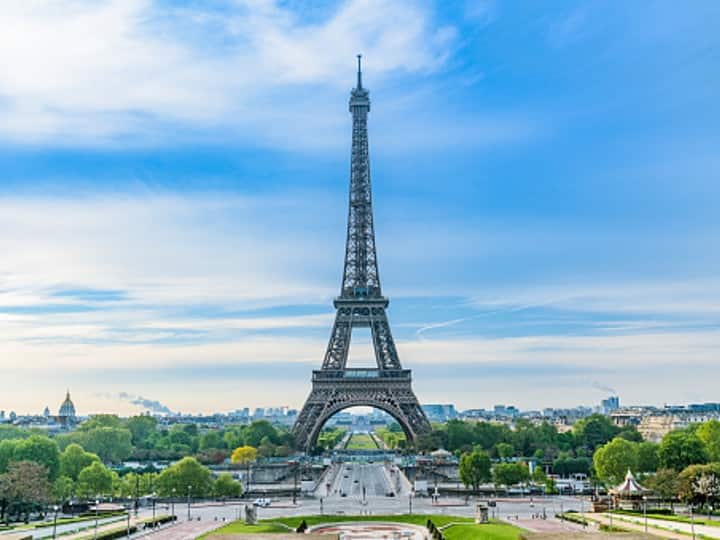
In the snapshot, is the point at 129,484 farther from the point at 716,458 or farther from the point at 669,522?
the point at 716,458

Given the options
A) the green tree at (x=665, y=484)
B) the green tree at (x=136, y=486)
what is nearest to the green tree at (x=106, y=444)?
the green tree at (x=136, y=486)

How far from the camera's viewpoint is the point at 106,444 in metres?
125

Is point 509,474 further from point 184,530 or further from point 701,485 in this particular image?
point 184,530

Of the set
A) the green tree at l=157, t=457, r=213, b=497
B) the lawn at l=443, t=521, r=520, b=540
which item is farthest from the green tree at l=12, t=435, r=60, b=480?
the lawn at l=443, t=521, r=520, b=540

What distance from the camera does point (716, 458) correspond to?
83188 millimetres

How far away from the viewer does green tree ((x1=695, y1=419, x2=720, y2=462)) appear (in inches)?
3292

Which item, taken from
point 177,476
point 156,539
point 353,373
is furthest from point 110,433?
point 156,539

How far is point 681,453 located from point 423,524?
32428 millimetres

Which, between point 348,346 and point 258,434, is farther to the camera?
point 258,434

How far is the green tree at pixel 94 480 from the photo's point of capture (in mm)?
80188

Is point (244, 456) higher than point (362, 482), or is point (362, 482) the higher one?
point (244, 456)

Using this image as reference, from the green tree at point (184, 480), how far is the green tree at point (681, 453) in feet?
145

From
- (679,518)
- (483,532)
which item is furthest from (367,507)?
(679,518)

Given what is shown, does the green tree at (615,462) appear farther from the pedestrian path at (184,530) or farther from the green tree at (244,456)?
→ the green tree at (244,456)
